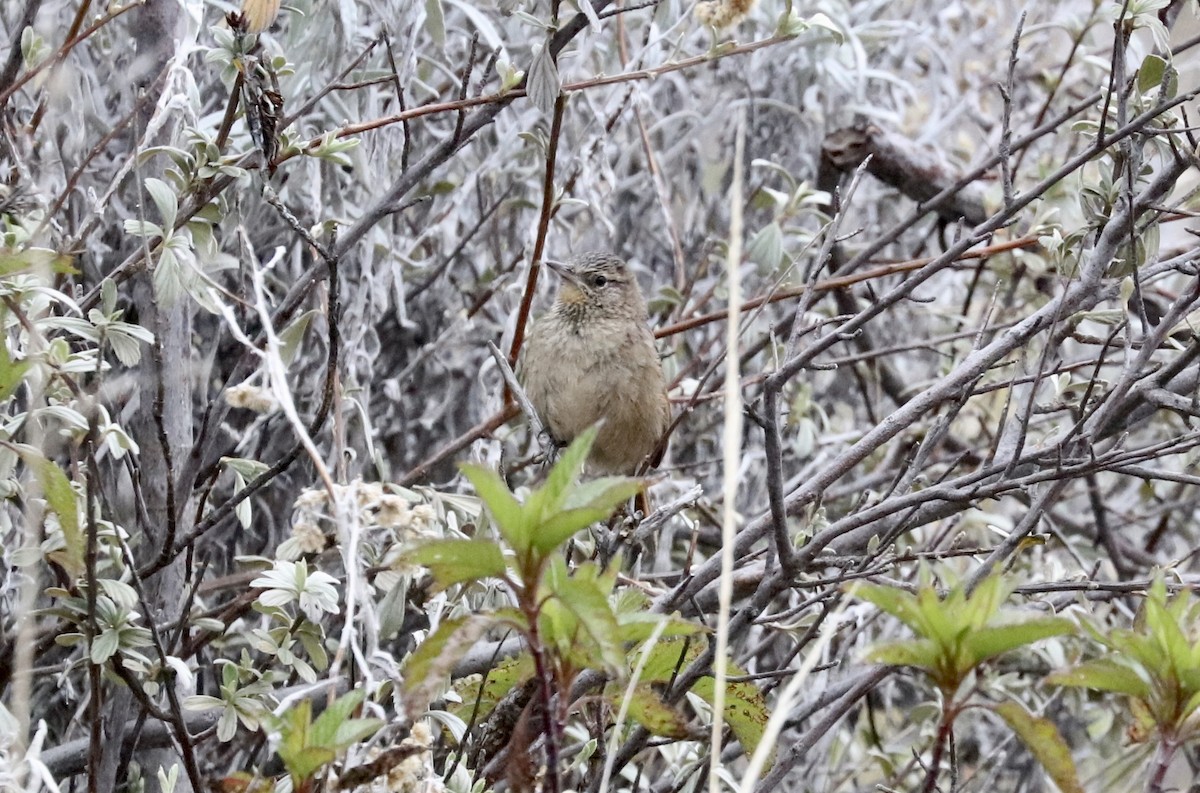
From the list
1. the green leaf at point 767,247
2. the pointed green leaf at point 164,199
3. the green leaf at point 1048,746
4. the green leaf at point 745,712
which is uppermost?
the pointed green leaf at point 164,199

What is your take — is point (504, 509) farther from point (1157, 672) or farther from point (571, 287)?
point (571, 287)

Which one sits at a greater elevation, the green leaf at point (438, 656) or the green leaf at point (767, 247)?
the green leaf at point (767, 247)

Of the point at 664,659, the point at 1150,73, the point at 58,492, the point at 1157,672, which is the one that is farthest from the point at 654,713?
the point at 1150,73

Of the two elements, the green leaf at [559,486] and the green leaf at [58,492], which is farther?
the green leaf at [58,492]

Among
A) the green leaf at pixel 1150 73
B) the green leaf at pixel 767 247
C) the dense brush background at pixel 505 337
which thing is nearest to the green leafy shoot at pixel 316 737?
the dense brush background at pixel 505 337

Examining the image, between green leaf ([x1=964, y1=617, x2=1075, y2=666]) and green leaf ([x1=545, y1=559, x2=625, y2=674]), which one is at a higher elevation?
green leaf ([x1=545, y1=559, x2=625, y2=674])

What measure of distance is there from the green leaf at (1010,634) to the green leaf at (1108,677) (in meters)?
0.10

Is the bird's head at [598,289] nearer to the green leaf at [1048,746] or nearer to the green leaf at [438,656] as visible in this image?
the green leaf at [438,656]

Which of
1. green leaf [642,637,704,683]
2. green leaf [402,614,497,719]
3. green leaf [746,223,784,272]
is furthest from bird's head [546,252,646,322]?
green leaf [402,614,497,719]

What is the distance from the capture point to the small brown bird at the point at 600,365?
416 cm

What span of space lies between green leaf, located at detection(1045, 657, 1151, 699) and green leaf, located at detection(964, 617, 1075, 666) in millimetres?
98

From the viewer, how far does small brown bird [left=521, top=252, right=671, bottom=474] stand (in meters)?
4.16

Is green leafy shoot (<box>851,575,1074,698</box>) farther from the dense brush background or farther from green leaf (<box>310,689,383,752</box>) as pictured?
green leaf (<box>310,689,383,752</box>)

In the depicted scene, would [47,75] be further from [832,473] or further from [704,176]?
[704,176]
